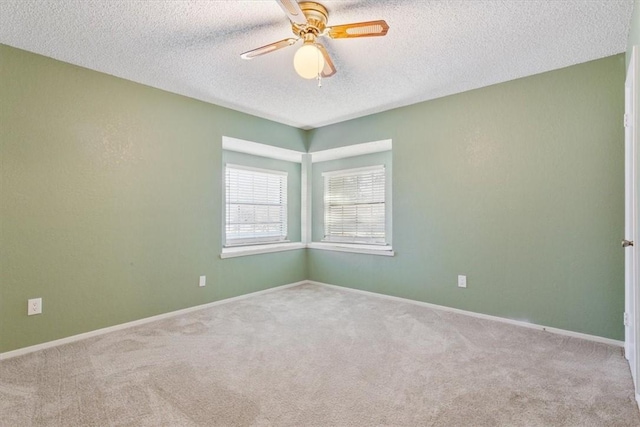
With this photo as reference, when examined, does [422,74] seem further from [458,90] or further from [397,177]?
[397,177]

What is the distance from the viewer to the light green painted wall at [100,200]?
8.71ft

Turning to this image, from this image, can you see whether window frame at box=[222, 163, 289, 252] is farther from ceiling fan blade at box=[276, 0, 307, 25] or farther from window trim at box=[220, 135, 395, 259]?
ceiling fan blade at box=[276, 0, 307, 25]

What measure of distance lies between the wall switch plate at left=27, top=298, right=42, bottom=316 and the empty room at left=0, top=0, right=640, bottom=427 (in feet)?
0.04

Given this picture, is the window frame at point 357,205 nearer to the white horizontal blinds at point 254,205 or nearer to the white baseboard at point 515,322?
the white horizontal blinds at point 254,205

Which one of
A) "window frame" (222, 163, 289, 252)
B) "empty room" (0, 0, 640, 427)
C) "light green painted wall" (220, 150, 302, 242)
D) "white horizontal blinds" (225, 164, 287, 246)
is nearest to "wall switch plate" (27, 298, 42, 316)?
"empty room" (0, 0, 640, 427)

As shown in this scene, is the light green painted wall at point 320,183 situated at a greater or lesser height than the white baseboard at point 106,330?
greater

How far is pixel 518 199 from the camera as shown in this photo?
328 centimetres

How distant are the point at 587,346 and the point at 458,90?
268 centimetres

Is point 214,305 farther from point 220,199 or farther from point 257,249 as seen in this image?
point 220,199

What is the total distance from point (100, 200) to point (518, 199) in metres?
4.01

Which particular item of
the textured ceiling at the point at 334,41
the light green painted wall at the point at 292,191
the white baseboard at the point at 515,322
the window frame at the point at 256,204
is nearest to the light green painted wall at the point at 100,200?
the textured ceiling at the point at 334,41

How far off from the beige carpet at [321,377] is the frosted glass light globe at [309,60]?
2077mm

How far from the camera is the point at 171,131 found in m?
3.65

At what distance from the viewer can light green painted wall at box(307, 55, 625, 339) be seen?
112 inches
